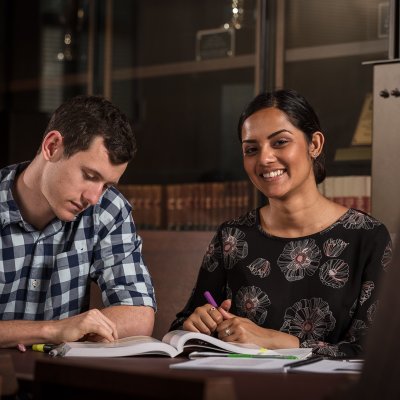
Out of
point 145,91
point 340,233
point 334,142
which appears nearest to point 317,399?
point 340,233

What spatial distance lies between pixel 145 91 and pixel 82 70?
1.40ft

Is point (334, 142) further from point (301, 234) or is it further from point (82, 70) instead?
point (82, 70)

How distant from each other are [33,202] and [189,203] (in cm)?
174

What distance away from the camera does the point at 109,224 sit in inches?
91.7

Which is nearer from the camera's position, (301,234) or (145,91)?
(301,234)

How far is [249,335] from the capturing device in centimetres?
201

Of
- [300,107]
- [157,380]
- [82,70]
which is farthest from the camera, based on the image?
[82,70]

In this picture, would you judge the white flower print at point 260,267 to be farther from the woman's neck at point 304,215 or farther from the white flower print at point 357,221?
the white flower print at point 357,221

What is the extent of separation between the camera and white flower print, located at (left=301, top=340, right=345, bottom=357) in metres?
1.98

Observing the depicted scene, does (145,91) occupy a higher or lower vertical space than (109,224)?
higher

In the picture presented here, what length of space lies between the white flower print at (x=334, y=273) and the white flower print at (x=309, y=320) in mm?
53

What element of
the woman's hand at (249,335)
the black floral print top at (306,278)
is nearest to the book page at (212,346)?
the woman's hand at (249,335)

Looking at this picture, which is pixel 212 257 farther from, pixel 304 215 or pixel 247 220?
pixel 304 215

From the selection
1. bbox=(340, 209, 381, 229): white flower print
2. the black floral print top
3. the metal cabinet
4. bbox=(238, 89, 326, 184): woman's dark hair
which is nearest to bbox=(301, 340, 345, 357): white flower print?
the black floral print top
